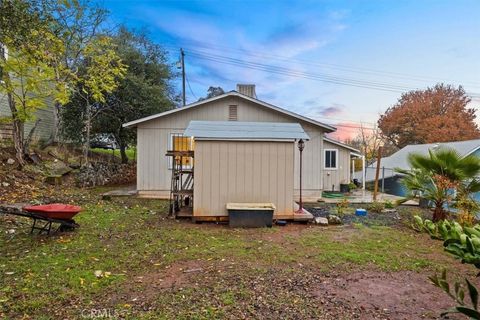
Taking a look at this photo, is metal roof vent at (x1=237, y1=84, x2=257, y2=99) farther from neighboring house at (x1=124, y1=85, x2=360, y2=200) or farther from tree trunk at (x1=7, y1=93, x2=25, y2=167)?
tree trunk at (x1=7, y1=93, x2=25, y2=167)

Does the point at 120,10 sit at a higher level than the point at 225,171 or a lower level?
higher

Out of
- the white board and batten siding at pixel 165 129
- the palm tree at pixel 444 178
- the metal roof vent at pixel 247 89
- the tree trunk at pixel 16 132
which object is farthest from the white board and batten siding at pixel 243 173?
the tree trunk at pixel 16 132

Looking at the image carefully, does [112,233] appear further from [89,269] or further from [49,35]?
[49,35]

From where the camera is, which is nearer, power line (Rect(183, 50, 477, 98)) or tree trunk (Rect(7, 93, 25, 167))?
tree trunk (Rect(7, 93, 25, 167))

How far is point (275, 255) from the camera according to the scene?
5.05 meters

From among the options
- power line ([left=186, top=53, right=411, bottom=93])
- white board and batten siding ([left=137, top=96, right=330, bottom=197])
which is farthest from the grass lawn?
power line ([left=186, top=53, right=411, bottom=93])

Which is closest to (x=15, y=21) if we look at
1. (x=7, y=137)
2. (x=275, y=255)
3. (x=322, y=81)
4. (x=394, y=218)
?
(x=275, y=255)

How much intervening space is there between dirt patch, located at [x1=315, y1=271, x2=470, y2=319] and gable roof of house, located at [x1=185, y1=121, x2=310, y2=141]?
165 inches

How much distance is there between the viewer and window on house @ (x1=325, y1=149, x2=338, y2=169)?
588 inches

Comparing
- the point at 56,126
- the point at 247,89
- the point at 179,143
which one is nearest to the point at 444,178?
the point at 247,89

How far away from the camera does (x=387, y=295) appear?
3.70 metres

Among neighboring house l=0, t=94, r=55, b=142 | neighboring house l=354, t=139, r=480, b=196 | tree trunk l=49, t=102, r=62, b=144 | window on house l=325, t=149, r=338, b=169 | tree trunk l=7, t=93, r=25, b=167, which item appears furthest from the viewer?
tree trunk l=49, t=102, r=62, b=144

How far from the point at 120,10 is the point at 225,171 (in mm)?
11682

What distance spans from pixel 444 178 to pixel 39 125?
17.7 metres
